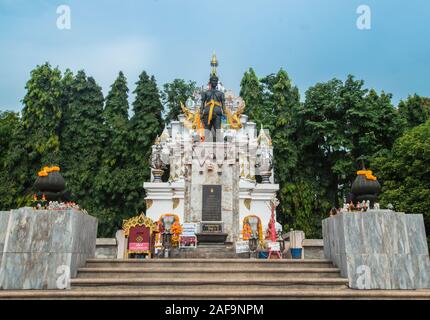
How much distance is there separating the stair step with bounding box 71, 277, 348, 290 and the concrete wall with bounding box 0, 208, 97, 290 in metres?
0.45

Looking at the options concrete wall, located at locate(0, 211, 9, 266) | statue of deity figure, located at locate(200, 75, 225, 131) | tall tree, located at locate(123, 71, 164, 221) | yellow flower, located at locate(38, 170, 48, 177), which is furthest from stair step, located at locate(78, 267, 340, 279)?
tall tree, located at locate(123, 71, 164, 221)

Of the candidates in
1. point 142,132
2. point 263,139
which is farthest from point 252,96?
point 142,132

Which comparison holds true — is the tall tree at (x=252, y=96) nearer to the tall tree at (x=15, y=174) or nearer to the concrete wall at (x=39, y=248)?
the tall tree at (x=15, y=174)

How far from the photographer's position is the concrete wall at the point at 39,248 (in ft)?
21.1

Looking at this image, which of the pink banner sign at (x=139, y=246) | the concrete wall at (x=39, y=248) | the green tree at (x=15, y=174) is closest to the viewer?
the concrete wall at (x=39, y=248)

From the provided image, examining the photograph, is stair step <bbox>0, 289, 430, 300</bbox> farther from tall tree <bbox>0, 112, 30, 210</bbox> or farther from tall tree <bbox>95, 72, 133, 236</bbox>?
tall tree <bbox>0, 112, 30, 210</bbox>

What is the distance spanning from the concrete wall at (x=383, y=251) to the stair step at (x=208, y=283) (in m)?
0.41

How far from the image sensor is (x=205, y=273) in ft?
23.2

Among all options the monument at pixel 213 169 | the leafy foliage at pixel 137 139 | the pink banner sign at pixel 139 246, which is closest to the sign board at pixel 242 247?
the monument at pixel 213 169

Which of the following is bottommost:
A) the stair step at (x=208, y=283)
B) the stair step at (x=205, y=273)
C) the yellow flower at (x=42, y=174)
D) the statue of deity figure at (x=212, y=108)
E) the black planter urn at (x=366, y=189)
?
the stair step at (x=208, y=283)

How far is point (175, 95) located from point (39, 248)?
21170 millimetres

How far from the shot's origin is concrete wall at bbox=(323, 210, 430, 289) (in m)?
6.50
